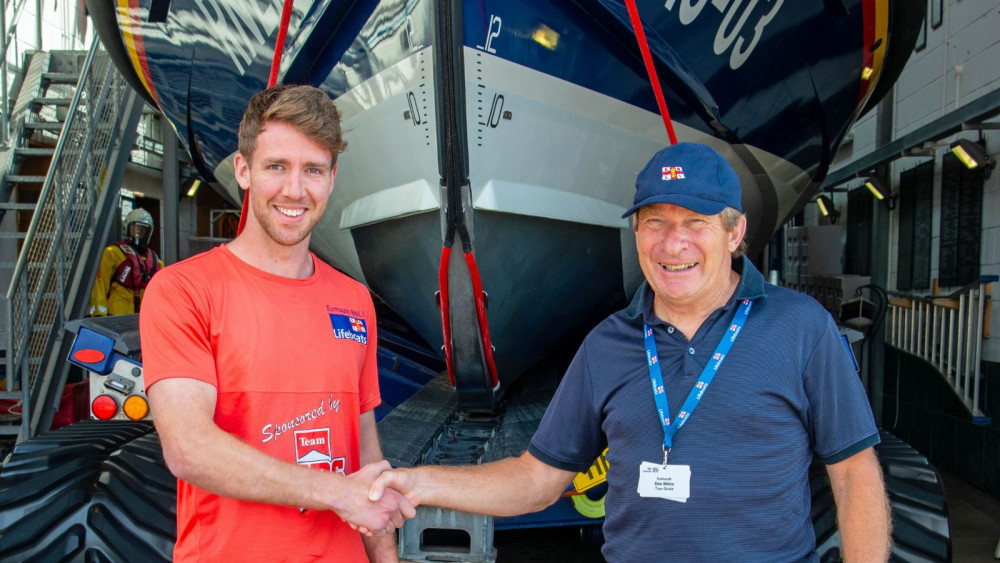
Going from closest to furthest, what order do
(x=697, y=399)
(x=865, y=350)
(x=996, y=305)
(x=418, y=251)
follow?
(x=697, y=399) < (x=418, y=251) < (x=865, y=350) < (x=996, y=305)

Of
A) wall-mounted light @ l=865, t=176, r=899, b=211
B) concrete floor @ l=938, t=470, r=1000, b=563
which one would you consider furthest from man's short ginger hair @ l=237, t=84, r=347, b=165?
wall-mounted light @ l=865, t=176, r=899, b=211

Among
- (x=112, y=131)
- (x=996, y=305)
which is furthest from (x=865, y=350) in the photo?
(x=112, y=131)

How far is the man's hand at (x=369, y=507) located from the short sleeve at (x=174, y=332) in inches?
12.5

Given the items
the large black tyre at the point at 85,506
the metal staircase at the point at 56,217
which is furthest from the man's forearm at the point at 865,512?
the metal staircase at the point at 56,217

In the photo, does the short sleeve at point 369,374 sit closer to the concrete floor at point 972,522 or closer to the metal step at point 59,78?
the concrete floor at point 972,522

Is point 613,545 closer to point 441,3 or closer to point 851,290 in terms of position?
point 441,3

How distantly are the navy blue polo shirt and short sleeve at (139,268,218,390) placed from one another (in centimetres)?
77

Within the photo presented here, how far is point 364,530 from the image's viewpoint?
1335mm

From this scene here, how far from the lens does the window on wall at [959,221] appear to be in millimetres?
4996

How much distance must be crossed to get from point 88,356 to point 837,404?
2.50 m

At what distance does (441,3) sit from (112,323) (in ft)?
6.01

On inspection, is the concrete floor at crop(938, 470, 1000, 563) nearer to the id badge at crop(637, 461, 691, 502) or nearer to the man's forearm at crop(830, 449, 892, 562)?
the man's forearm at crop(830, 449, 892, 562)

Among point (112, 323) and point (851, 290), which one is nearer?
point (112, 323)

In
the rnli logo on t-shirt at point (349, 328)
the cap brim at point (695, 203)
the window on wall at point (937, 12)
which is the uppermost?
the window on wall at point (937, 12)
